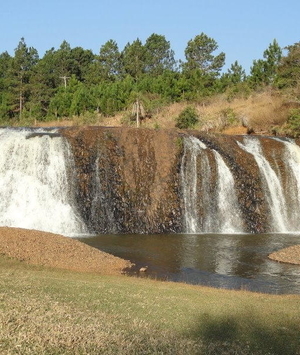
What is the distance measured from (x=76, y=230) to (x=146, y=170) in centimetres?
554

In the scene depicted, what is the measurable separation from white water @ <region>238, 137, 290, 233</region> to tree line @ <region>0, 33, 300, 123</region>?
1945 cm

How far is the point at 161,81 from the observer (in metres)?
65.1

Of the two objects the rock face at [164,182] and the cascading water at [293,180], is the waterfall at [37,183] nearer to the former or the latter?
the rock face at [164,182]

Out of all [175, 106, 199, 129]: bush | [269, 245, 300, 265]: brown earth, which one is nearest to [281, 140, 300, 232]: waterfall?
[269, 245, 300, 265]: brown earth

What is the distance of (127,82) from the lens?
213 ft

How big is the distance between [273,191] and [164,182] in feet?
20.2

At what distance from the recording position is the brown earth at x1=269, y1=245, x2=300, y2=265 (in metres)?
21.5

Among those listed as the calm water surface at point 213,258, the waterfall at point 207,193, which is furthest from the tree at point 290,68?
the calm water surface at point 213,258

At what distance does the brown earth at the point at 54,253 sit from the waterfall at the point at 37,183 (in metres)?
7.16

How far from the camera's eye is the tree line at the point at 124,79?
193ft

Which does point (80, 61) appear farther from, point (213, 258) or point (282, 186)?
point (213, 258)

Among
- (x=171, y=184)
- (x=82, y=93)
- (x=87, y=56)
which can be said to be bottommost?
(x=171, y=184)

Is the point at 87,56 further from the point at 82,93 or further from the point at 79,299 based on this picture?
the point at 79,299

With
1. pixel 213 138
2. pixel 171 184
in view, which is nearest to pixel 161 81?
pixel 213 138
